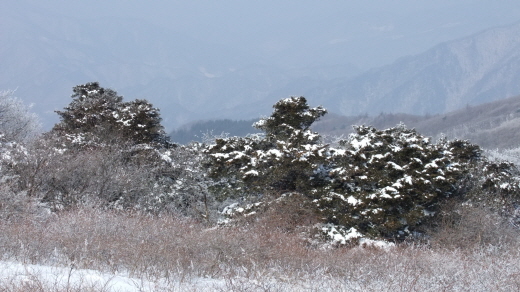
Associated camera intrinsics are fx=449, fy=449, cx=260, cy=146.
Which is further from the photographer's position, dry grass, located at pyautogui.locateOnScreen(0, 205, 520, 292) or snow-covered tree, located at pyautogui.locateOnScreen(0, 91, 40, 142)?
snow-covered tree, located at pyautogui.locateOnScreen(0, 91, 40, 142)

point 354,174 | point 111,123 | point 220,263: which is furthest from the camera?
point 111,123

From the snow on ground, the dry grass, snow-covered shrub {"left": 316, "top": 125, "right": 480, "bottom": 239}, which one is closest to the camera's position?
the snow on ground

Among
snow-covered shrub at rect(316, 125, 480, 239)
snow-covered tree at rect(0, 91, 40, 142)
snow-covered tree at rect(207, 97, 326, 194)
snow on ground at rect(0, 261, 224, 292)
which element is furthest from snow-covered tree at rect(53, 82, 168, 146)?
snow on ground at rect(0, 261, 224, 292)

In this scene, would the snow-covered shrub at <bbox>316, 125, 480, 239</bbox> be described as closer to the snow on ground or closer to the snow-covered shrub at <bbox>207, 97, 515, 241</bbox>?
the snow-covered shrub at <bbox>207, 97, 515, 241</bbox>

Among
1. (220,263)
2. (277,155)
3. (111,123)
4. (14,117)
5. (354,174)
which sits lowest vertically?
(220,263)

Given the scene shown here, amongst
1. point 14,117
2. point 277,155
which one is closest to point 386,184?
point 277,155

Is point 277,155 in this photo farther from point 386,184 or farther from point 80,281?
point 80,281

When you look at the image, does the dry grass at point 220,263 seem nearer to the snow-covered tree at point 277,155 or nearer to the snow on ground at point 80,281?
the snow on ground at point 80,281

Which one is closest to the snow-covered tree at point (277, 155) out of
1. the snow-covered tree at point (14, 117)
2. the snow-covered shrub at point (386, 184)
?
the snow-covered shrub at point (386, 184)

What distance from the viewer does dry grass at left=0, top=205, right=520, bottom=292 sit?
267 inches

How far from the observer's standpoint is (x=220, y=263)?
26.9 feet

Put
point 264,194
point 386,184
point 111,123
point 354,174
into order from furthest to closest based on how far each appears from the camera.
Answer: point 111,123 < point 264,194 < point 354,174 < point 386,184

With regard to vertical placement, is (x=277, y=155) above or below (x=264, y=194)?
above

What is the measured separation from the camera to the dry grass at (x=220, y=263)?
6789mm
